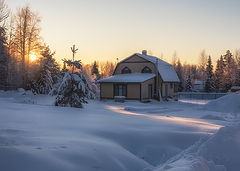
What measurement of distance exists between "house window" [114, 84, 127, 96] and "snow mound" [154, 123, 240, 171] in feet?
62.3

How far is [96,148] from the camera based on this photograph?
4.29 meters

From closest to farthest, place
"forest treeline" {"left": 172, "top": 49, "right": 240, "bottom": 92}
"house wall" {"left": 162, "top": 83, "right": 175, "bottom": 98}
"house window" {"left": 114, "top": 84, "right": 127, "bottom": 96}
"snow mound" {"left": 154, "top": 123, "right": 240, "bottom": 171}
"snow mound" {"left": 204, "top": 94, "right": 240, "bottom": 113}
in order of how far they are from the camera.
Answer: "snow mound" {"left": 154, "top": 123, "right": 240, "bottom": 171}, "snow mound" {"left": 204, "top": 94, "right": 240, "bottom": 113}, "house window" {"left": 114, "top": 84, "right": 127, "bottom": 96}, "house wall" {"left": 162, "top": 83, "right": 175, "bottom": 98}, "forest treeline" {"left": 172, "top": 49, "right": 240, "bottom": 92}

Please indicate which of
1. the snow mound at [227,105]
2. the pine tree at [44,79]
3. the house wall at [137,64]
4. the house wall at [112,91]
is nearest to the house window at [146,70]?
the house wall at [137,64]

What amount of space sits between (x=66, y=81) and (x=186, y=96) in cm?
3355

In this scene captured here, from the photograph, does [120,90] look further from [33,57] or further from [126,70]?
[33,57]

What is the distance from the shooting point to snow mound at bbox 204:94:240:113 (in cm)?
1791

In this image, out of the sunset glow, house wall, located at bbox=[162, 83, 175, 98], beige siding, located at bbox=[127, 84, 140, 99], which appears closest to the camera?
beige siding, located at bbox=[127, 84, 140, 99]

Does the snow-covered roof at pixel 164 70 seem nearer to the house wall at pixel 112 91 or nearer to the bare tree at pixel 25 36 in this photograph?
the house wall at pixel 112 91

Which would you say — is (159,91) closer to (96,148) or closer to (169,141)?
(169,141)

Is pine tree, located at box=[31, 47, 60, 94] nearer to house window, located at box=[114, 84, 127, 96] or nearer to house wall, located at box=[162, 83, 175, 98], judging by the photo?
house window, located at box=[114, 84, 127, 96]

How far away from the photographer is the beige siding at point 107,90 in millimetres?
25469

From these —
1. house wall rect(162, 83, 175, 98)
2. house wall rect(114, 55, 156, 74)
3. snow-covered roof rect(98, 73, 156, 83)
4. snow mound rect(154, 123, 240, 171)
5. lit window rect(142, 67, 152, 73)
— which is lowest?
snow mound rect(154, 123, 240, 171)

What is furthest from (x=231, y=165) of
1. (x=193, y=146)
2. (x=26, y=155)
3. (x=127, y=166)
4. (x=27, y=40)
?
(x=27, y=40)

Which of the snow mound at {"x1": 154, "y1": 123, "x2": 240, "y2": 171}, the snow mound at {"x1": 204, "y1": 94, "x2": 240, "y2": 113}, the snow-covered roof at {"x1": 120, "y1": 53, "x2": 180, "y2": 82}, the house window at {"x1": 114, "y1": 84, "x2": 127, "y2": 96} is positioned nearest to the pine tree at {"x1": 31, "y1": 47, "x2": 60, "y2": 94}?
the house window at {"x1": 114, "y1": 84, "x2": 127, "y2": 96}
